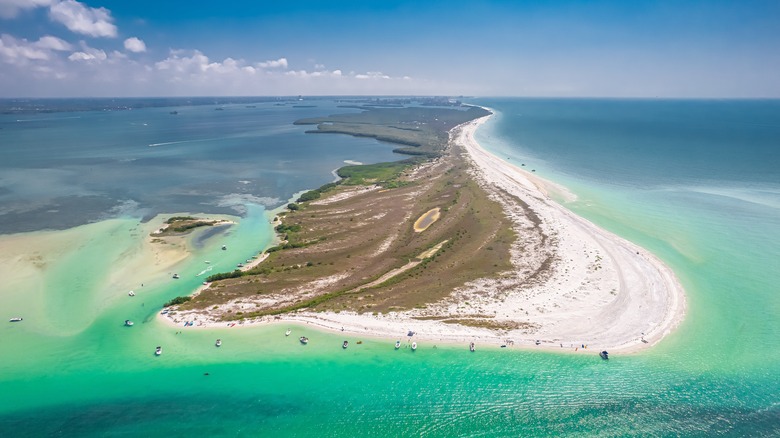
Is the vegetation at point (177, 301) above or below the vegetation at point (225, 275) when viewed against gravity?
below

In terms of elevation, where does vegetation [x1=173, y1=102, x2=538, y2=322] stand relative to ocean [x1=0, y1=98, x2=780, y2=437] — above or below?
above

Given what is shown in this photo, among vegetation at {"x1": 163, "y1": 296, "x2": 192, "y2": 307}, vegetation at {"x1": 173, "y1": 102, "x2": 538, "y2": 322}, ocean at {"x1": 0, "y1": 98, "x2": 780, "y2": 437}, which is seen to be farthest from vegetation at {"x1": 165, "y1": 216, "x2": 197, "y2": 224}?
Answer: vegetation at {"x1": 163, "y1": 296, "x2": 192, "y2": 307}

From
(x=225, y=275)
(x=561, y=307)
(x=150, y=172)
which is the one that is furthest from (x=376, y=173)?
(x=561, y=307)

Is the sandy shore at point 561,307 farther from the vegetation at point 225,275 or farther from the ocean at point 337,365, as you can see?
the vegetation at point 225,275

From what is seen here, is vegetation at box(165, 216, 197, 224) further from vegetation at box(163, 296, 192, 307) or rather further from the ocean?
vegetation at box(163, 296, 192, 307)

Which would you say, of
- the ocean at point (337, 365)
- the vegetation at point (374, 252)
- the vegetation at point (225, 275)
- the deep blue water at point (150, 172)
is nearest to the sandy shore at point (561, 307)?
the ocean at point (337, 365)

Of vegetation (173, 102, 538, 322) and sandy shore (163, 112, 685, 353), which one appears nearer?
sandy shore (163, 112, 685, 353)

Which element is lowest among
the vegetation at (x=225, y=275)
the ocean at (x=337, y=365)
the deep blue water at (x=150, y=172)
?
the ocean at (x=337, y=365)

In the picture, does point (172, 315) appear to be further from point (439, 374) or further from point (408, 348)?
point (439, 374)
